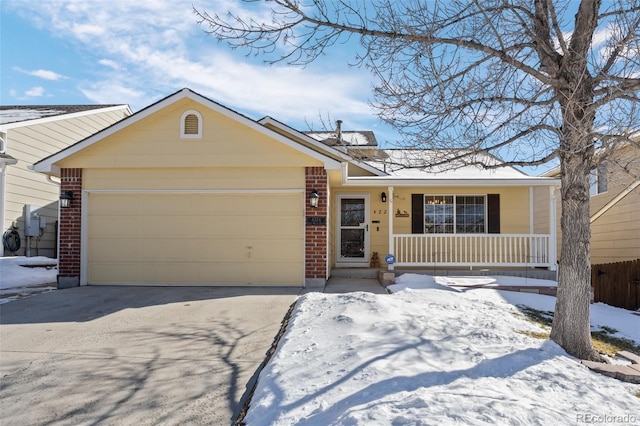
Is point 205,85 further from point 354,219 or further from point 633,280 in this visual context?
point 633,280

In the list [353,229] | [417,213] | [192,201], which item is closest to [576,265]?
[417,213]

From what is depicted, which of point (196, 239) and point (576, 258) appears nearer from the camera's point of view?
point (576, 258)

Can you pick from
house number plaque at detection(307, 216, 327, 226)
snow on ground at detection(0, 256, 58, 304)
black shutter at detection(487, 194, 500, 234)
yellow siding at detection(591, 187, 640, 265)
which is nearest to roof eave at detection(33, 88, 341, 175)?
house number plaque at detection(307, 216, 327, 226)

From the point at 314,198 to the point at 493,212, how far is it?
5.43 m

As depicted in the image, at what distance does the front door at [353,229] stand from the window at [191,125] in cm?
416

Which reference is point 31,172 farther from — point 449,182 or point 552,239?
point 552,239

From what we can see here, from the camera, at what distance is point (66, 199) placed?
9.50 m

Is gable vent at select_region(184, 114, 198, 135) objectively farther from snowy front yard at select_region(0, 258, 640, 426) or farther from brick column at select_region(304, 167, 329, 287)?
snowy front yard at select_region(0, 258, 640, 426)

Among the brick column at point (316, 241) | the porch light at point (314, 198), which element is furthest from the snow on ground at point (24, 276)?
the porch light at point (314, 198)

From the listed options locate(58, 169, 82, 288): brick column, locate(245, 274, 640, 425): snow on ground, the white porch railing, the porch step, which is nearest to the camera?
locate(245, 274, 640, 425): snow on ground

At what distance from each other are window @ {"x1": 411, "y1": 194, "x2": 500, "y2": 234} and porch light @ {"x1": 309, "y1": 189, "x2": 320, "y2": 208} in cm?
378

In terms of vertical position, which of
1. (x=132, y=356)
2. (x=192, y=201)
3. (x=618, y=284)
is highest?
(x=192, y=201)

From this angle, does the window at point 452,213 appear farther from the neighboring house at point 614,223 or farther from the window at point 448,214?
the neighboring house at point 614,223

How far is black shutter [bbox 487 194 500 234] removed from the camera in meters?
11.8
